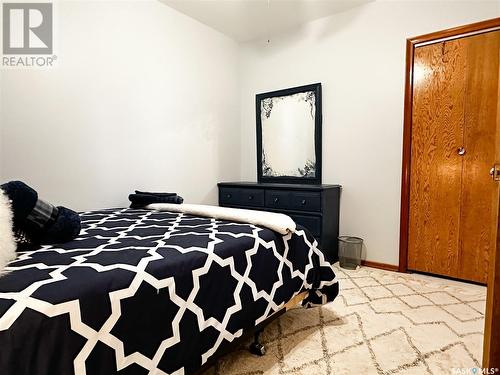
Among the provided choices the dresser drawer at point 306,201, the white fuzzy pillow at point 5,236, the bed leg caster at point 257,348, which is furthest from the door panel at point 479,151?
the white fuzzy pillow at point 5,236

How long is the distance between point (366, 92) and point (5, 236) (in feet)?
9.72

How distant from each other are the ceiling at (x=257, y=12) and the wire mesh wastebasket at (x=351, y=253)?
230 cm

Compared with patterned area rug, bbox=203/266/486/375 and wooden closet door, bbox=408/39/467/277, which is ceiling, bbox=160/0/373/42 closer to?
wooden closet door, bbox=408/39/467/277

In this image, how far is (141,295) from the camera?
0.95 metres

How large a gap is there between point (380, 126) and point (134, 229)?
2401 millimetres

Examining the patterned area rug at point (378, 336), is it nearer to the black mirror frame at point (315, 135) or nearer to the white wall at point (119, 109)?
the black mirror frame at point (315, 135)

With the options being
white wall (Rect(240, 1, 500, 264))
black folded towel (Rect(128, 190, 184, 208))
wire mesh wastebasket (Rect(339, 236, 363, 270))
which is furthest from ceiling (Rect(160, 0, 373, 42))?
wire mesh wastebasket (Rect(339, 236, 363, 270))

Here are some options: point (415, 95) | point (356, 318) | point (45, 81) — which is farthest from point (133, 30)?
point (356, 318)

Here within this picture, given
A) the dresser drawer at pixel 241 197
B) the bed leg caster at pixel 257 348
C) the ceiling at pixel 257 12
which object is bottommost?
the bed leg caster at pixel 257 348

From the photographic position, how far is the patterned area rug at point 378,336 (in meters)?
Answer: 1.46

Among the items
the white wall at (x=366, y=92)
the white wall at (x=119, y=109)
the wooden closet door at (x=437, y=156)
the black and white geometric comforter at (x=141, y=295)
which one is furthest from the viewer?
the white wall at (x=366, y=92)

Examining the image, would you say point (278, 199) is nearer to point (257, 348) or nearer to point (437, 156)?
point (437, 156)

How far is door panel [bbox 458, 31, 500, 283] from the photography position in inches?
93.6

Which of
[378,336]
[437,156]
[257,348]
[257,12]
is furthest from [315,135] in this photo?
[257,348]
